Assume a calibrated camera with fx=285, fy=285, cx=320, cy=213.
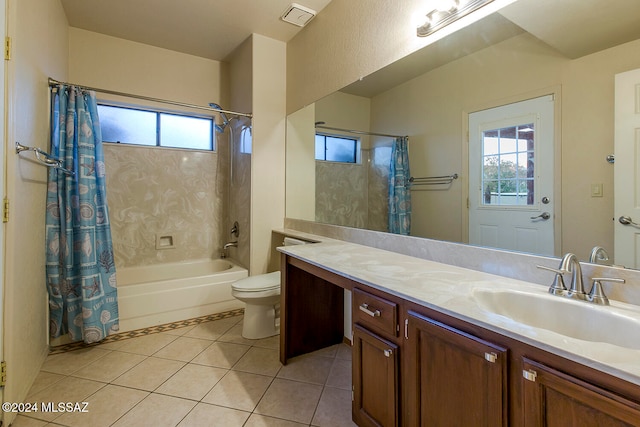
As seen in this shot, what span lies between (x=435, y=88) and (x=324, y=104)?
1.07 meters

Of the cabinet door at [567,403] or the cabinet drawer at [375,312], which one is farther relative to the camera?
the cabinet drawer at [375,312]

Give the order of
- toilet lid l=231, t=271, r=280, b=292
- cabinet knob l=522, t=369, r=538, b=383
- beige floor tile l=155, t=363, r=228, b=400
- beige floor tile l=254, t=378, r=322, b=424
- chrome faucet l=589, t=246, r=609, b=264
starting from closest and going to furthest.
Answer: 1. cabinet knob l=522, t=369, r=538, b=383
2. chrome faucet l=589, t=246, r=609, b=264
3. beige floor tile l=254, t=378, r=322, b=424
4. beige floor tile l=155, t=363, r=228, b=400
5. toilet lid l=231, t=271, r=280, b=292

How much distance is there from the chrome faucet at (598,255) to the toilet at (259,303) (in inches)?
70.8

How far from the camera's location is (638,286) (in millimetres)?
913

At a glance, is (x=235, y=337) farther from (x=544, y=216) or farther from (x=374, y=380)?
(x=544, y=216)

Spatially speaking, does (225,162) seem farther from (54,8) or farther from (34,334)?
(34,334)

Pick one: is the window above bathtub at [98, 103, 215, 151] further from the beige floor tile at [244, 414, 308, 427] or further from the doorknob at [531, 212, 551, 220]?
the doorknob at [531, 212, 551, 220]

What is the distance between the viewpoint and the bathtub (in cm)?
238

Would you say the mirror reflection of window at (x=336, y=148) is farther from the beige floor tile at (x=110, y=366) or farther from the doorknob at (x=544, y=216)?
the beige floor tile at (x=110, y=366)

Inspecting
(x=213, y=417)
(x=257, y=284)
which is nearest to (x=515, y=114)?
(x=257, y=284)

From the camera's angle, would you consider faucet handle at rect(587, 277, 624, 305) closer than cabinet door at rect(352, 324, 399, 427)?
Yes

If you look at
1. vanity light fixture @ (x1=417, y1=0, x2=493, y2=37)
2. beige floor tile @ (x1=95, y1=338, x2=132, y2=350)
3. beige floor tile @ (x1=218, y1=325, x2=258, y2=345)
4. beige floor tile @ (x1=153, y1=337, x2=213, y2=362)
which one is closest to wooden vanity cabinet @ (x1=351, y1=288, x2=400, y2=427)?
beige floor tile @ (x1=218, y1=325, x2=258, y2=345)

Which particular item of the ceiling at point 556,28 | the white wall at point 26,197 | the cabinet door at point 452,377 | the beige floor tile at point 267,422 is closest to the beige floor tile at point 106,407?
the white wall at point 26,197

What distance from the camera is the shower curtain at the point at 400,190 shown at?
1.81 m
